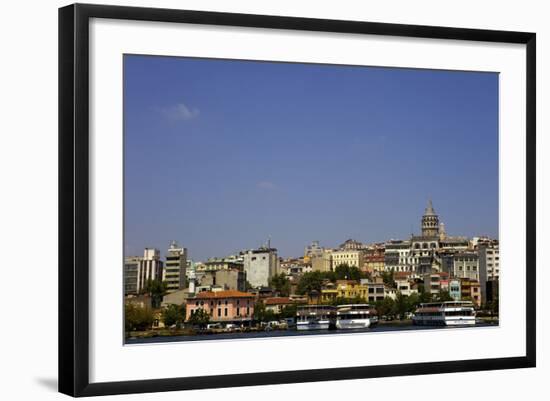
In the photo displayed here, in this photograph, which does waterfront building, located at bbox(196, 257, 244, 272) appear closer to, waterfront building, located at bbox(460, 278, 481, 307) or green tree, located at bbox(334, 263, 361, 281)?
green tree, located at bbox(334, 263, 361, 281)

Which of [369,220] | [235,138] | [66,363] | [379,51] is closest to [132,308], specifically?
[66,363]

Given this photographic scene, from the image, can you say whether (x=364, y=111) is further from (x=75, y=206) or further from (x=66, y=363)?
(x=66, y=363)

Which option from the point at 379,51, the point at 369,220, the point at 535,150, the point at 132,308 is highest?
the point at 379,51

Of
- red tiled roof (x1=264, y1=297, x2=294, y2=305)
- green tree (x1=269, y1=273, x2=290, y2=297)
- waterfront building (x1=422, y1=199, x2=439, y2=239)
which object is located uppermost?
waterfront building (x1=422, y1=199, x2=439, y2=239)

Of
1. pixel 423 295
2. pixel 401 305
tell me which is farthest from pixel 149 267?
pixel 423 295

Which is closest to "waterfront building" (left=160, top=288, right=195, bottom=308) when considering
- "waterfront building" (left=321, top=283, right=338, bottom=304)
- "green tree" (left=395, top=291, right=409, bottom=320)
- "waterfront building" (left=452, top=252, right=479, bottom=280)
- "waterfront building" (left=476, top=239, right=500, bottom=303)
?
"waterfront building" (left=321, top=283, right=338, bottom=304)

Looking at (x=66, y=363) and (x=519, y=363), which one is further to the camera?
(x=519, y=363)
